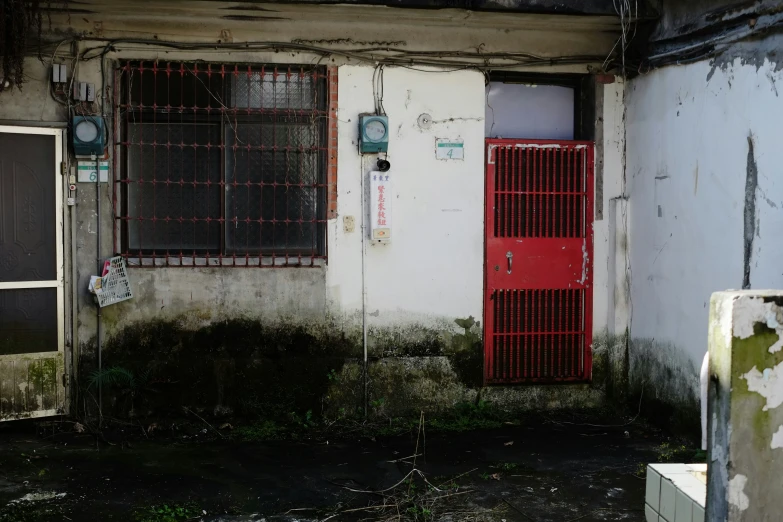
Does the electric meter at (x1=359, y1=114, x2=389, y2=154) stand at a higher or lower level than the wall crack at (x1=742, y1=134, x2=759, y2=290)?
higher

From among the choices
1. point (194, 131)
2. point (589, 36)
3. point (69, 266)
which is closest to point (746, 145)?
point (589, 36)

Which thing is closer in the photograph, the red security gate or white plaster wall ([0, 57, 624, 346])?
white plaster wall ([0, 57, 624, 346])

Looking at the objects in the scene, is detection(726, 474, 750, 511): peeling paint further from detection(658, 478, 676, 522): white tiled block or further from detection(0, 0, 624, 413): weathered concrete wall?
detection(0, 0, 624, 413): weathered concrete wall

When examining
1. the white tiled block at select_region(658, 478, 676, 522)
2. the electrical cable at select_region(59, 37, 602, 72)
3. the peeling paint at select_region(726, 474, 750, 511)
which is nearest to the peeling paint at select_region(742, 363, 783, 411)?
the peeling paint at select_region(726, 474, 750, 511)

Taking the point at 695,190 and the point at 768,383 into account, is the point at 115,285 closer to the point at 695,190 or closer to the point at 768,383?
the point at 695,190

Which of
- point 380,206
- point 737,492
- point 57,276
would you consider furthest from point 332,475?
point 737,492

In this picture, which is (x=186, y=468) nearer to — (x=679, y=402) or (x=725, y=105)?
(x=679, y=402)

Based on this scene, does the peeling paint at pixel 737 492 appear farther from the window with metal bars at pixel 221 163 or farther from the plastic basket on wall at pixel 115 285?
the plastic basket on wall at pixel 115 285

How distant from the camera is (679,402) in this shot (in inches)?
239

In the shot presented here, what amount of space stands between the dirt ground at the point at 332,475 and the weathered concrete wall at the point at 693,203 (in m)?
0.78

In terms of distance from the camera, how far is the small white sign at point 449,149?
6.58 metres

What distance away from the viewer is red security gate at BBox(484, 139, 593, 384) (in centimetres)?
673

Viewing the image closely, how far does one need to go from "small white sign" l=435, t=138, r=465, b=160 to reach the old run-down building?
2 centimetres

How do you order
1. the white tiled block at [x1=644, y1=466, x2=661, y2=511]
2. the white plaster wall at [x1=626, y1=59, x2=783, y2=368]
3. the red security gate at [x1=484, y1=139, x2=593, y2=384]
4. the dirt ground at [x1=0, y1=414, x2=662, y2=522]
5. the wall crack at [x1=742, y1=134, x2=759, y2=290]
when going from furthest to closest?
1. the red security gate at [x1=484, y1=139, x2=593, y2=384]
2. the wall crack at [x1=742, y1=134, x2=759, y2=290]
3. the white plaster wall at [x1=626, y1=59, x2=783, y2=368]
4. the dirt ground at [x1=0, y1=414, x2=662, y2=522]
5. the white tiled block at [x1=644, y1=466, x2=661, y2=511]
